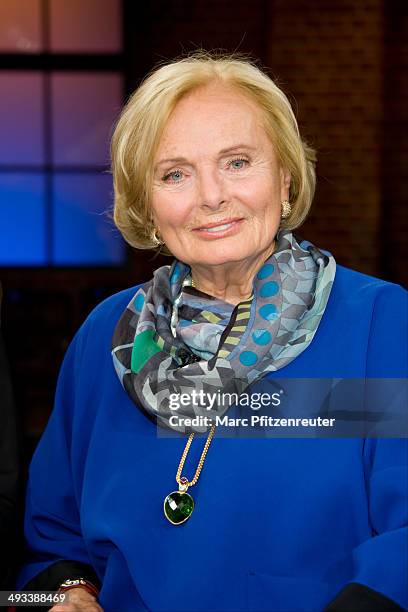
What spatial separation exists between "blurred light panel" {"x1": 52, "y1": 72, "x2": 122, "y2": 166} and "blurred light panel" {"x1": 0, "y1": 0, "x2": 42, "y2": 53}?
30 cm

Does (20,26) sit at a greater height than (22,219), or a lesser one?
greater

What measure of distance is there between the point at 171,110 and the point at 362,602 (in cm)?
95

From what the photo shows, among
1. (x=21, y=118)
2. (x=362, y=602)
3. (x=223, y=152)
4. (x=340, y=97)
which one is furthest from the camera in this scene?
(x=21, y=118)

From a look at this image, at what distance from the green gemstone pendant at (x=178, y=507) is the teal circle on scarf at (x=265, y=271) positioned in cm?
44

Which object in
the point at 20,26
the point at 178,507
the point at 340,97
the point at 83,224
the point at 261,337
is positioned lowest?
the point at 83,224

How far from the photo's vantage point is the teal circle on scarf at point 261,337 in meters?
1.72

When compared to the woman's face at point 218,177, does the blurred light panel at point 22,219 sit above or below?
below

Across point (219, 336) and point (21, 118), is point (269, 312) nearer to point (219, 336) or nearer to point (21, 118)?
point (219, 336)

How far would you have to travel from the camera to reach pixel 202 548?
1685 mm

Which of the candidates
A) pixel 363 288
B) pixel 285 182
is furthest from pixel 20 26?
pixel 363 288

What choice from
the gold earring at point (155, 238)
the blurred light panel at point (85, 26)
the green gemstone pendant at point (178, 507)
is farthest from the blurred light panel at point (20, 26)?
the green gemstone pendant at point (178, 507)

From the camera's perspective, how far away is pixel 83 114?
24.1 ft

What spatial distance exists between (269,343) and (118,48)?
234 inches

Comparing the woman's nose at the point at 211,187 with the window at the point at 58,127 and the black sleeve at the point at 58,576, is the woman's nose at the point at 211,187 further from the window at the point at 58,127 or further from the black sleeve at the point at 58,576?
the window at the point at 58,127
